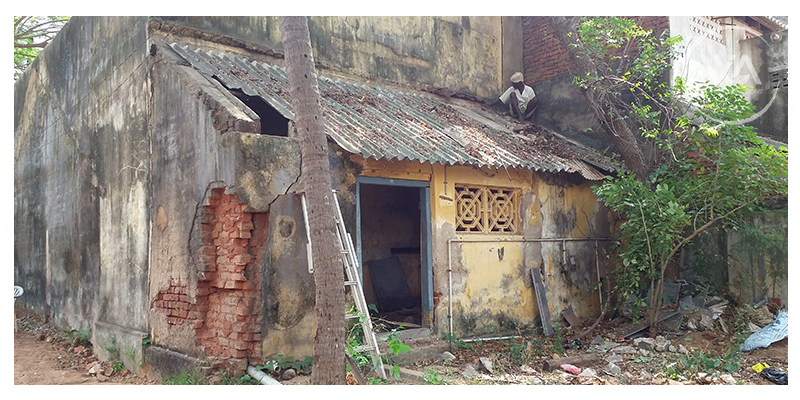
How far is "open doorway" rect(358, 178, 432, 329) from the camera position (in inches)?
394

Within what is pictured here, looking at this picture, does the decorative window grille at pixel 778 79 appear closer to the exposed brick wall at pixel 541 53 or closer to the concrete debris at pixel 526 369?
the exposed brick wall at pixel 541 53

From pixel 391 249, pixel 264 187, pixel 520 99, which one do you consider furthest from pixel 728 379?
pixel 520 99

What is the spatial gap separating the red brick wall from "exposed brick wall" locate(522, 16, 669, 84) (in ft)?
21.6

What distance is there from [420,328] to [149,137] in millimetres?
3892

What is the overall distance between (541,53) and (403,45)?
2.65 metres

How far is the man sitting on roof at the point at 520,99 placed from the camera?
436 inches

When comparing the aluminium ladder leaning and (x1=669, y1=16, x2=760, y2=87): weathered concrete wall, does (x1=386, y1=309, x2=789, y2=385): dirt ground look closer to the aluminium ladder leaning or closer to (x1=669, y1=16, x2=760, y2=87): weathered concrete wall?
the aluminium ladder leaning

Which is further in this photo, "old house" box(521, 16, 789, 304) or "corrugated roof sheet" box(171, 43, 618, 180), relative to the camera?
"old house" box(521, 16, 789, 304)

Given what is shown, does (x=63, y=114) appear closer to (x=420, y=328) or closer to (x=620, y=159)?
(x=420, y=328)

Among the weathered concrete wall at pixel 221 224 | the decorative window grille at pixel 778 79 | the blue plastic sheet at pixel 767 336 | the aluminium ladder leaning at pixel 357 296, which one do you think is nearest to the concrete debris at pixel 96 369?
the weathered concrete wall at pixel 221 224

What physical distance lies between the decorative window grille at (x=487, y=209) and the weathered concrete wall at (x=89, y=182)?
3.86 m

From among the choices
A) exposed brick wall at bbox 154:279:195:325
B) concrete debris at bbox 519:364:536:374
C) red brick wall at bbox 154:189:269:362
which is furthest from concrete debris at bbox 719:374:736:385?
exposed brick wall at bbox 154:279:195:325

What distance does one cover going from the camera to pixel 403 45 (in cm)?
1035

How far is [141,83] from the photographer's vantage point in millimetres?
7441
